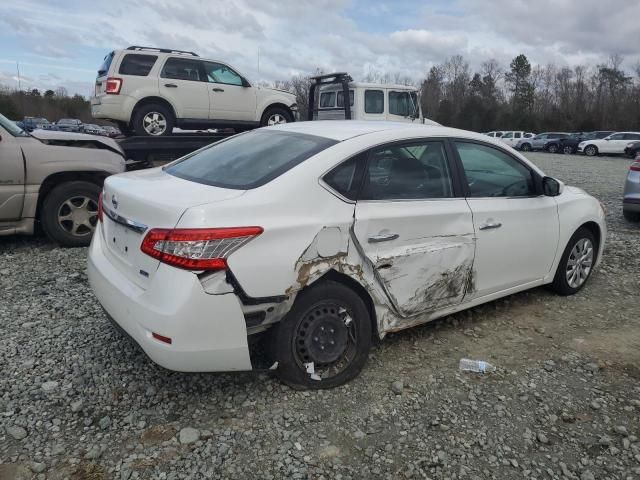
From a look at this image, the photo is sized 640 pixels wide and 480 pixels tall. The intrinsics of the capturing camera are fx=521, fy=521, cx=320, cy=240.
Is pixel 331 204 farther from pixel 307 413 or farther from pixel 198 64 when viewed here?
pixel 198 64

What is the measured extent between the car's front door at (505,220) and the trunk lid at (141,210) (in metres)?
1.82

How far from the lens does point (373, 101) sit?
12.4m

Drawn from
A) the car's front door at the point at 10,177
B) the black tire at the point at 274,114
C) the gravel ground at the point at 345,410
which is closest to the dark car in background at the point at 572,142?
the black tire at the point at 274,114

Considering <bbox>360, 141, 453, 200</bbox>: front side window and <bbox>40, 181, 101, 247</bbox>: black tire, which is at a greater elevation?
<bbox>360, 141, 453, 200</bbox>: front side window

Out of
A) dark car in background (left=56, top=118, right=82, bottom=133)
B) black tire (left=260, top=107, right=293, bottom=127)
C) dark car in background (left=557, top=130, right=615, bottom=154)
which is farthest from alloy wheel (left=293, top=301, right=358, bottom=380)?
dark car in background (left=557, top=130, right=615, bottom=154)

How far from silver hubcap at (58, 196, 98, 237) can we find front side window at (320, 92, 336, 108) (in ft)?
27.0

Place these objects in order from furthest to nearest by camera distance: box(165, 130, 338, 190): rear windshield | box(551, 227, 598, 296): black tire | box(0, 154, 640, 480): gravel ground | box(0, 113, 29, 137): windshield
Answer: box(0, 113, 29, 137): windshield
box(551, 227, 598, 296): black tire
box(165, 130, 338, 190): rear windshield
box(0, 154, 640, 480): gravel ground

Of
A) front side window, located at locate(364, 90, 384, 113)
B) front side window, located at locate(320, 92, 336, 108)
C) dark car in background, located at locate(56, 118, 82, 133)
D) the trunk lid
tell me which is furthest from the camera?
dark car in background, located at locate(56, 118, 82, 133)

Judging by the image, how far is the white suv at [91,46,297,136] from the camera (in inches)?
356

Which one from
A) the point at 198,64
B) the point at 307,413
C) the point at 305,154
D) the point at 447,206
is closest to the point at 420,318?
the point at 447,206

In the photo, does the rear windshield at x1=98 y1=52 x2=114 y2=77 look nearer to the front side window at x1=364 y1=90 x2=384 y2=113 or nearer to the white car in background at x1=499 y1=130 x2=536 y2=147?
the front side window at x1=364 y1=90 x2=384 y2=113

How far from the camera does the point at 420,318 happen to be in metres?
3.54

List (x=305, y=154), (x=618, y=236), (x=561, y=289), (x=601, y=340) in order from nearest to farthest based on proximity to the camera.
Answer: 1. (x=305, y=154)
2. (x=601, y=340)
3. (x=561, y=289)
4. (x=618, y=236)

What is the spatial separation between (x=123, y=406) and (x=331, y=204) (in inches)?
64.8
